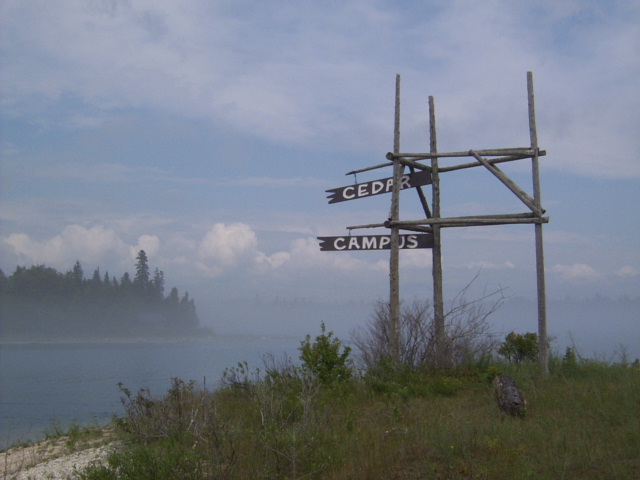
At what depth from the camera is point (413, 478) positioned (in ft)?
20.3

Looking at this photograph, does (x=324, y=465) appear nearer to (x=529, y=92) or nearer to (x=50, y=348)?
(x=529, y=92)

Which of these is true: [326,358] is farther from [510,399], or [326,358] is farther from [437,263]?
[510,399]

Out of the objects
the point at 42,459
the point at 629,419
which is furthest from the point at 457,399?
the point at 42,459

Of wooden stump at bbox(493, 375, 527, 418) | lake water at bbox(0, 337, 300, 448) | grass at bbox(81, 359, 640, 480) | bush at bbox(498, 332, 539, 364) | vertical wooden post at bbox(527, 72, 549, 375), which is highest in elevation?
vertical wooden post at bbox(527, 72, 549, 375)

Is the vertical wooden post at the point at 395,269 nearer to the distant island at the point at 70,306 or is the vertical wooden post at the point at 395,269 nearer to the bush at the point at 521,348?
the bush at the point at 521,348

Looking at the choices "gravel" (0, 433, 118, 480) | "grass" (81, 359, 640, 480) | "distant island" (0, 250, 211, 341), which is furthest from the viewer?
"distant island" (0, 250, 211, 341)

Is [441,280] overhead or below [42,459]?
overhead

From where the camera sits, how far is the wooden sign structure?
10.9 m

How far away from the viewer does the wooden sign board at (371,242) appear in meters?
12.0

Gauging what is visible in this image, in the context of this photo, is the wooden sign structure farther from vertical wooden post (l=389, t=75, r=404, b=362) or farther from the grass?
the grass

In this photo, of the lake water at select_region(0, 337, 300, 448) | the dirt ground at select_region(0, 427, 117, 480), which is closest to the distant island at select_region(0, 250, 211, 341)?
the lake water at select_region(0, 337, 300, 448)

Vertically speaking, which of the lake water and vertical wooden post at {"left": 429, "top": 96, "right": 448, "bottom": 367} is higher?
vertical wooden post at {"left": 429, "top": 96, "right": 448, "bottom": 367}

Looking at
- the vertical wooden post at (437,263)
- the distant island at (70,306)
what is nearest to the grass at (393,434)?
the vertical wooden post at (437,263)

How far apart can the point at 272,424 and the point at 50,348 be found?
6660cm
